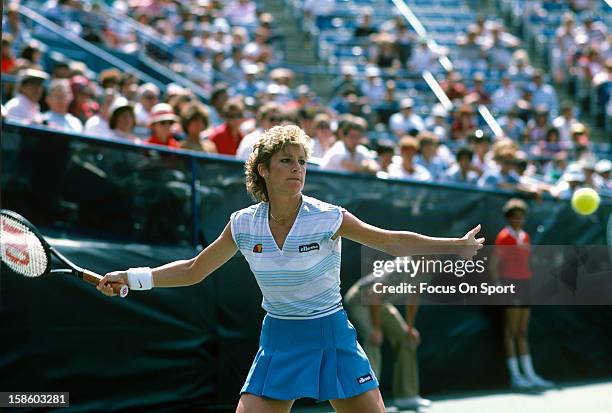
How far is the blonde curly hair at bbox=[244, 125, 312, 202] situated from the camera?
14.8ft

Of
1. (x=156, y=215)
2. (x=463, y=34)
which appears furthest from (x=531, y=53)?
(x=156, y=215)

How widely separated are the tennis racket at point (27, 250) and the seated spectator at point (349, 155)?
3.82 meters

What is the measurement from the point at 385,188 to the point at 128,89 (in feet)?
12.1

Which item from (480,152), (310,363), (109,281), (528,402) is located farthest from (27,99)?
(310,363)

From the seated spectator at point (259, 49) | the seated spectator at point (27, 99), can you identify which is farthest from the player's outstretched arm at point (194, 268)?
the seated spectator at point (259, 49)

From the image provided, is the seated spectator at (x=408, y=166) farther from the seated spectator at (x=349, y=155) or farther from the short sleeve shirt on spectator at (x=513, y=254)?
the short sleeve shirt on spectator at (x=513, y=254)

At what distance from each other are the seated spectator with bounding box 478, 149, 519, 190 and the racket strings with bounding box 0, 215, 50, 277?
17.9ft

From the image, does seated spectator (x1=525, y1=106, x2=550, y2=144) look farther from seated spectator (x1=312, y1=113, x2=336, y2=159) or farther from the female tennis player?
the female tennis player

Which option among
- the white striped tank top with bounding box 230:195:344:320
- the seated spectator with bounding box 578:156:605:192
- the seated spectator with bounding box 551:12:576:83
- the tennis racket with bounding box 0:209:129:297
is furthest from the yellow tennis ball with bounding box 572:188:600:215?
the seated spectator with bounding box 551:12:576:83

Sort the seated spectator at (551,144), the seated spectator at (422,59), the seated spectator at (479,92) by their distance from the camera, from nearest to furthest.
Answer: the seated spectator at (551,144) < the seated spectator at (479,92) < the seated spectator at (422,59)

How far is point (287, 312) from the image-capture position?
4492 mm

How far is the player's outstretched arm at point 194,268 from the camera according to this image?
15.1ft

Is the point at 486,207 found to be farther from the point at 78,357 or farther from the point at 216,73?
the point at 216,73

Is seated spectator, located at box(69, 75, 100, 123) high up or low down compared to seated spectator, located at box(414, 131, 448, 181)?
up
